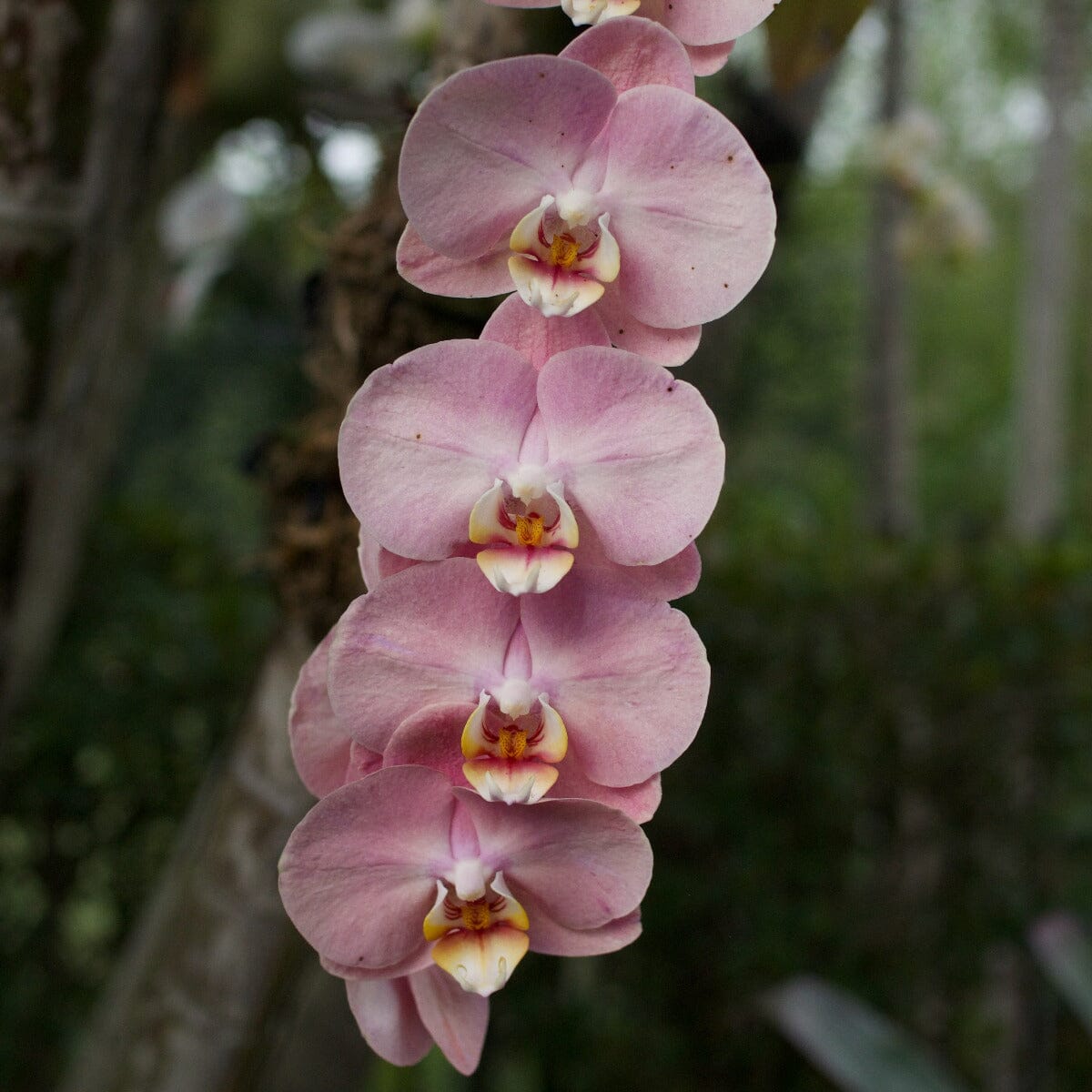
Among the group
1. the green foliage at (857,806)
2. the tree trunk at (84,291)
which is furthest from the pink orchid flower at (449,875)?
the green foliage at (857,806)

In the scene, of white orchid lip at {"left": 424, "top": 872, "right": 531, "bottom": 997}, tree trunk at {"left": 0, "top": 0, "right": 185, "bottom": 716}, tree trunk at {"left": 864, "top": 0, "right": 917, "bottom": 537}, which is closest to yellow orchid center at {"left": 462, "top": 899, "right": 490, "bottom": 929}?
white orchid lip at {"left": 424, "top": 872, "right": 531, "bottom": 997}

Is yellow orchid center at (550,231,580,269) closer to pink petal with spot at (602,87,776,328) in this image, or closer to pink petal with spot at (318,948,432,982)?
pink petal with spot at (602,87,776,328)

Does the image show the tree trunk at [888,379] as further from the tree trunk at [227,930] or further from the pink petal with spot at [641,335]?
the pink petal with spot at [641,335]

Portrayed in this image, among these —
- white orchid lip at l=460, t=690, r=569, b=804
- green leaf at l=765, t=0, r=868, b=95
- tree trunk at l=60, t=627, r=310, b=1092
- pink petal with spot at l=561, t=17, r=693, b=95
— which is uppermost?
pink petal with spot at l=561, t=17, r=693, b=95

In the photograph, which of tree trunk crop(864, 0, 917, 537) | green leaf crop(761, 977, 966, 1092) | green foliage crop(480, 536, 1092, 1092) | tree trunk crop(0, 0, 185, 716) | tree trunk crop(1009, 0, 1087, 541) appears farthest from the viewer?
tree trunk crop(1009, 0, 1087, 541)

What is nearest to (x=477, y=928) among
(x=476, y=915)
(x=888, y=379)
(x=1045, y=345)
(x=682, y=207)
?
(x=476, y=915)

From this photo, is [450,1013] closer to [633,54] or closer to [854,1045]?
[633,54]

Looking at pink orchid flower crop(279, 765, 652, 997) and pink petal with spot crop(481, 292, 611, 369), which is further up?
pink petal with spot crop(481, 292, 611, 369)
